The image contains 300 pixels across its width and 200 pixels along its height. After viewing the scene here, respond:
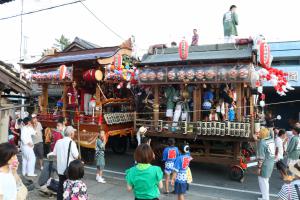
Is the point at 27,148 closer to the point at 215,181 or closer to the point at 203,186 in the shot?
the point at 203,186

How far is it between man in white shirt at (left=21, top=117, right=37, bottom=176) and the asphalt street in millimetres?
2055

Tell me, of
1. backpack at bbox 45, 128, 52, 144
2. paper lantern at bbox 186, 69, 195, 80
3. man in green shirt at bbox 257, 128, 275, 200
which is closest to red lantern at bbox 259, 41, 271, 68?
paper lantern at bbox 186, 69, 195, 80

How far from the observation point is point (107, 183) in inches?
330

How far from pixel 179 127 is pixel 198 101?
117 centimetres

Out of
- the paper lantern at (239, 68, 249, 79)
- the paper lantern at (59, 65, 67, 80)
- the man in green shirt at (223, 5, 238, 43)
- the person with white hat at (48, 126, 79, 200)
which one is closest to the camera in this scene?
the person with white hat at (48, 126, 79, 200)

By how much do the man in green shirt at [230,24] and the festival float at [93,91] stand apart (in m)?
4.01

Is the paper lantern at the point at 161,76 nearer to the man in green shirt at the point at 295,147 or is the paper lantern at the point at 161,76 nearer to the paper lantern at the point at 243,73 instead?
the paper lantern at the point at 243,73

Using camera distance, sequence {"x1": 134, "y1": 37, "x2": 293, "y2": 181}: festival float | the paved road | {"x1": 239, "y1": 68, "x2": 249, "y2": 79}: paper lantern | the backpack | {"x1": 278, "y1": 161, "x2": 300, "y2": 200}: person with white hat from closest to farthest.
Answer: {"x1": 278, "y1": 161, "x2": 300, "y2": 200}: person with white hat, the paved road, {"x1": 239, "y1": 68, "x2": 249, "y2": 79}: paper lantern, {"x1": 134, "y1": 37, "x2": 293, "y2": 181}: festival float, the backpack

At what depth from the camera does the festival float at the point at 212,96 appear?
28.4 feet

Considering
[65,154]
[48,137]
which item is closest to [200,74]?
[65,154]

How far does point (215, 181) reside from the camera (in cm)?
894

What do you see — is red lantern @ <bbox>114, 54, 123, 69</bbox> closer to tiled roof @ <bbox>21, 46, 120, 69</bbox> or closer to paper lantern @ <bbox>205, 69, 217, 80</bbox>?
tiled roof @ <bbox>21, 46, 120, 69</bbox>

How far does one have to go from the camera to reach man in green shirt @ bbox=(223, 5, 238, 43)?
34.8ft

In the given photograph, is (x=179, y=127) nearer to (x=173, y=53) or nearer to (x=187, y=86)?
(x=187, y=86)
